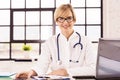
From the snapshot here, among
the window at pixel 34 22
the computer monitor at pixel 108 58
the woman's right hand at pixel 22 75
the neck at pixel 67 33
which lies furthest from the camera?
the window at pixel 34 22

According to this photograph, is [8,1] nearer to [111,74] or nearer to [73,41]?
[73,41]

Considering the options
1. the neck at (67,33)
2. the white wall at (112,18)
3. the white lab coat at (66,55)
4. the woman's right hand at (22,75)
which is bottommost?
the woman's right hand at (22,75)

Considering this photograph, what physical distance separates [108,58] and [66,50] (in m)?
0.93

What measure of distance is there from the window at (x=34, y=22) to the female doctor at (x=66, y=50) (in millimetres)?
3115

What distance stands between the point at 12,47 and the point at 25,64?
67 centimetres

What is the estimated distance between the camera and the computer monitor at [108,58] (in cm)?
134

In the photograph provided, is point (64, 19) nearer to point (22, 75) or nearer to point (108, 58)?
point (22, 75)

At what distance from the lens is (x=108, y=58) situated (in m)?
1.44

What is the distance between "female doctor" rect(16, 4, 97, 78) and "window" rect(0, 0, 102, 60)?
10.2 ft

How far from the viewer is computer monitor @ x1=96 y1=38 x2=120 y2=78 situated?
4.41ft

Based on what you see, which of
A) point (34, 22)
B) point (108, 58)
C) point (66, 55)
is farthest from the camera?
point (34, 22)

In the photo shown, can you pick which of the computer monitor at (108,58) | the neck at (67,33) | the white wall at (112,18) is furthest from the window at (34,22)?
the computer monitor at (108,58)

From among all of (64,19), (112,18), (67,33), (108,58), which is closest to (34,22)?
(112,18)

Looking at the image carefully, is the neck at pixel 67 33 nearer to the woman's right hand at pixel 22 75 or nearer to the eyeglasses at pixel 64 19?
the eyeglasses at pixel 64 19
